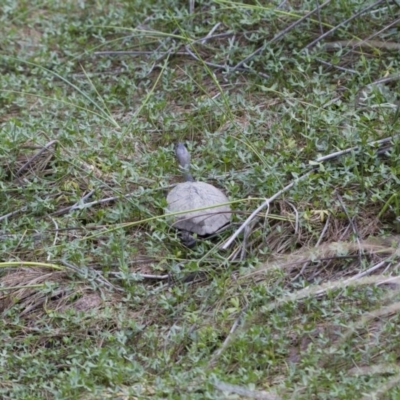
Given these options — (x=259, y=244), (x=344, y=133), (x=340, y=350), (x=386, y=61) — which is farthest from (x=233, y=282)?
(x=386, y=61)

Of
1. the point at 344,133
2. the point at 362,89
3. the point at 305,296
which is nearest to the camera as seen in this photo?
the point at 305,296

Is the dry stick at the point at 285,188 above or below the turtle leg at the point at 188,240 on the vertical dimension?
above

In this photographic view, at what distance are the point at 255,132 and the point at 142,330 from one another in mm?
1279

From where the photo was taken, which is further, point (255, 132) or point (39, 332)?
point (255, 132)

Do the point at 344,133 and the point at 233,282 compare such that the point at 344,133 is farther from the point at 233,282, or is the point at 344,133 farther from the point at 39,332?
the point at 39,332

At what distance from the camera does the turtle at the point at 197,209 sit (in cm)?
347

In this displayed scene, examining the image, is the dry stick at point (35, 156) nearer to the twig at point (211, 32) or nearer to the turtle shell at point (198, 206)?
the turtle shell at point (198, 206)

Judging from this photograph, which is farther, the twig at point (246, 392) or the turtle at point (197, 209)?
the turtle at point (197, 209)

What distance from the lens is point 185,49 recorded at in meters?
4.69

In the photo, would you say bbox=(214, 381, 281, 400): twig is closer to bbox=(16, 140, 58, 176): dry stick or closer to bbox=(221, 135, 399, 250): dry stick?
bbox=(221, 135, 399, 250): dry stick

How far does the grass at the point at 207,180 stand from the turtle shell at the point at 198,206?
57 millimetres

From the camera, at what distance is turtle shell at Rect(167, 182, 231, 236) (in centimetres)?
347

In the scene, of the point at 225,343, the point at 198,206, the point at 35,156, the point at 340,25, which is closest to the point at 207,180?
the point at 198,206

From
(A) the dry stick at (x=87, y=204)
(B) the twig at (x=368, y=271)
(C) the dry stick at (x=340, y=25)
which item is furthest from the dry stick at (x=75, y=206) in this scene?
(C) the dry stick at (x=340, y=25)
